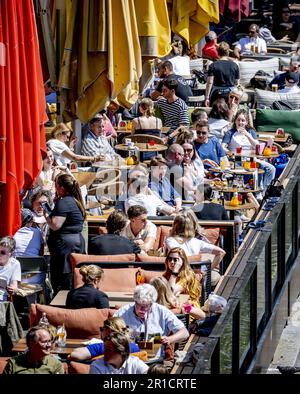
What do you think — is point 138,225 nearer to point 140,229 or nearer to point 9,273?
point 140,229

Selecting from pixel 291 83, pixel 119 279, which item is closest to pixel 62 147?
pixel 119 279

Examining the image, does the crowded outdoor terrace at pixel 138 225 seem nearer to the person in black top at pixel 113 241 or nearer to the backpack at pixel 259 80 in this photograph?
the person in black top at pixel 113 241

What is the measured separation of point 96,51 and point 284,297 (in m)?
3.24

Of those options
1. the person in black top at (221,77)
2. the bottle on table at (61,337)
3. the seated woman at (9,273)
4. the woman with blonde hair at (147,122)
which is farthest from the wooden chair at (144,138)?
the bottle on table at (61,337)

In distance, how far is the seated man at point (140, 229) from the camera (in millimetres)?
14969

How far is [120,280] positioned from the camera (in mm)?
13867

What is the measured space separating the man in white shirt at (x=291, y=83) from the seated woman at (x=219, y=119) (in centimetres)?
340

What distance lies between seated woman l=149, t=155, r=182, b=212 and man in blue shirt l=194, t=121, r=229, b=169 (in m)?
1.83

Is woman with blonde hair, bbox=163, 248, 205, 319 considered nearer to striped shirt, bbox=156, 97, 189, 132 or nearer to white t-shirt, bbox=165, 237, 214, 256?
white t-shirt, bbox=165, 237, 214, 256

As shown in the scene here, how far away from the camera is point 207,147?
1900 cm

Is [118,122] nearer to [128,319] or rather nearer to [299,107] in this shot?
[299,107]

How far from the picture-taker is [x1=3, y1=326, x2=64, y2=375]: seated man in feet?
37.6
